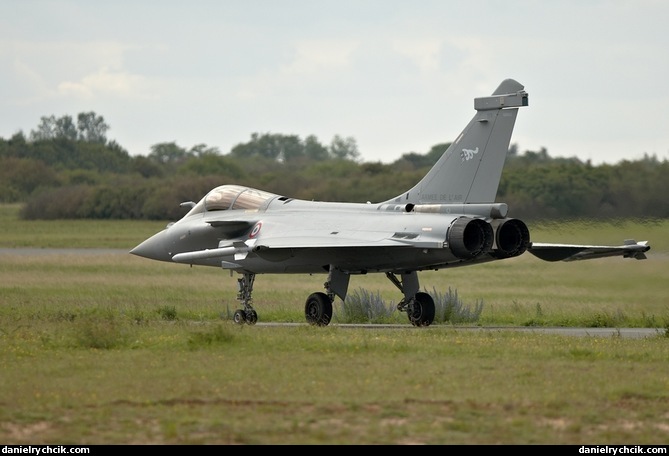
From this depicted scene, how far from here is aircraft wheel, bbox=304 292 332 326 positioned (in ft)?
70.0

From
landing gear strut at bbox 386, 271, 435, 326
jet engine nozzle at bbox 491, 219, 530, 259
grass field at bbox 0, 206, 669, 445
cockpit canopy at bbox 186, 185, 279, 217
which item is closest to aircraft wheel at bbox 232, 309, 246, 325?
grass field at bbox 0, 206, 669, 445

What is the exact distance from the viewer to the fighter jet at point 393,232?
19.4 metres

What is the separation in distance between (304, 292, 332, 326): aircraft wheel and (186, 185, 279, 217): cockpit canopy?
2.73m

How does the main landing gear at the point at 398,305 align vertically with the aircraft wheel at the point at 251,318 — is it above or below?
above

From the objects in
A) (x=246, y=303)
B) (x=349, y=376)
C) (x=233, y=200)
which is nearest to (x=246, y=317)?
(x=246, y=303)

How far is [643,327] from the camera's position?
22016 mm

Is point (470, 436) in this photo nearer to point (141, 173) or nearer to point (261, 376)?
point (261, 376)

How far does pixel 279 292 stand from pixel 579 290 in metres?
8.63

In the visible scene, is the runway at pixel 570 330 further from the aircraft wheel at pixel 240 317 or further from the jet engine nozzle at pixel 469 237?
the jet engine nozzle at pixel 469 237

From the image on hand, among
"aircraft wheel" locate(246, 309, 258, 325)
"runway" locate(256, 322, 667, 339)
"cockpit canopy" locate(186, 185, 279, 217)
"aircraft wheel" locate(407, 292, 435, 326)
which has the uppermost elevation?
"cockpit canopy" locate(186, 185, 279, 217)

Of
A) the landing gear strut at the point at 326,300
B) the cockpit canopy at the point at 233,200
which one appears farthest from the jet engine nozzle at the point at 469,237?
the cockpit canopy at the point at 233,200

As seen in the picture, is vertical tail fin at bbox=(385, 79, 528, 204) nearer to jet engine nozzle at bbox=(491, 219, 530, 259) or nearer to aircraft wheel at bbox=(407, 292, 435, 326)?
jet engine nozzle at bbox=(491, 219, 530, 259)

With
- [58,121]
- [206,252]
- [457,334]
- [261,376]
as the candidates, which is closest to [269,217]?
[206,252]

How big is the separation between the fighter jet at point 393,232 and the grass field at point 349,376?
58.4 inches
